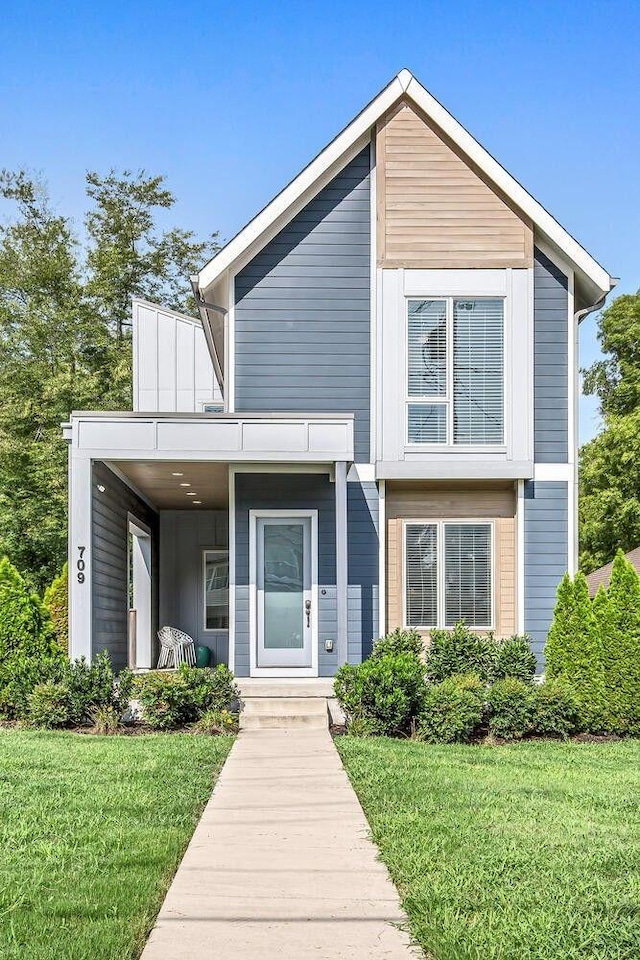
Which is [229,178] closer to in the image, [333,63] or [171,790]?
[333,63]

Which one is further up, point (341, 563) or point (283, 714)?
point (341, 563)

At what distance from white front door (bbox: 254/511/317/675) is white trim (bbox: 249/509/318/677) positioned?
0.01 m

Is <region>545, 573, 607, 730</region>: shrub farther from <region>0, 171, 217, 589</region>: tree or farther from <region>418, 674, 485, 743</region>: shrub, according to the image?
<region>0, 171, 217, 589</region>: tree

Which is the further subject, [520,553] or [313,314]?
[313,314]

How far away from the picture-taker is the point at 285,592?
13281 mm

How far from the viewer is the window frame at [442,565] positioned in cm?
1348

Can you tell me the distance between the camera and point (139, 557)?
19.3m

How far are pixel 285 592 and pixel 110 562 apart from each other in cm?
261

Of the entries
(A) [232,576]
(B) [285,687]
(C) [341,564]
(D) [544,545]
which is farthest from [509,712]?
(A) [232,576]

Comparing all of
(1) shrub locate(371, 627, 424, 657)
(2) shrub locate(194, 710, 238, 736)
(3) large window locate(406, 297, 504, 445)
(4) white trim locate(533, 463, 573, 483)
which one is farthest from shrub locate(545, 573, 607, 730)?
(2) shrub locate(194, 710, 238, 736)

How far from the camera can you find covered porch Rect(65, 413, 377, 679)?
11781mm

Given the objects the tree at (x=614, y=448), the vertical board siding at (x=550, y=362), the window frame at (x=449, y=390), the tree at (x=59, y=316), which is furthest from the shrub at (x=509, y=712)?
the tree at (x=614, y=448)

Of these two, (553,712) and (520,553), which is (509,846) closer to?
(553,712)

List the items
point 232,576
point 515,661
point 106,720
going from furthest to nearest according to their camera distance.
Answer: point 232,576, point 515,661, point 106,720
